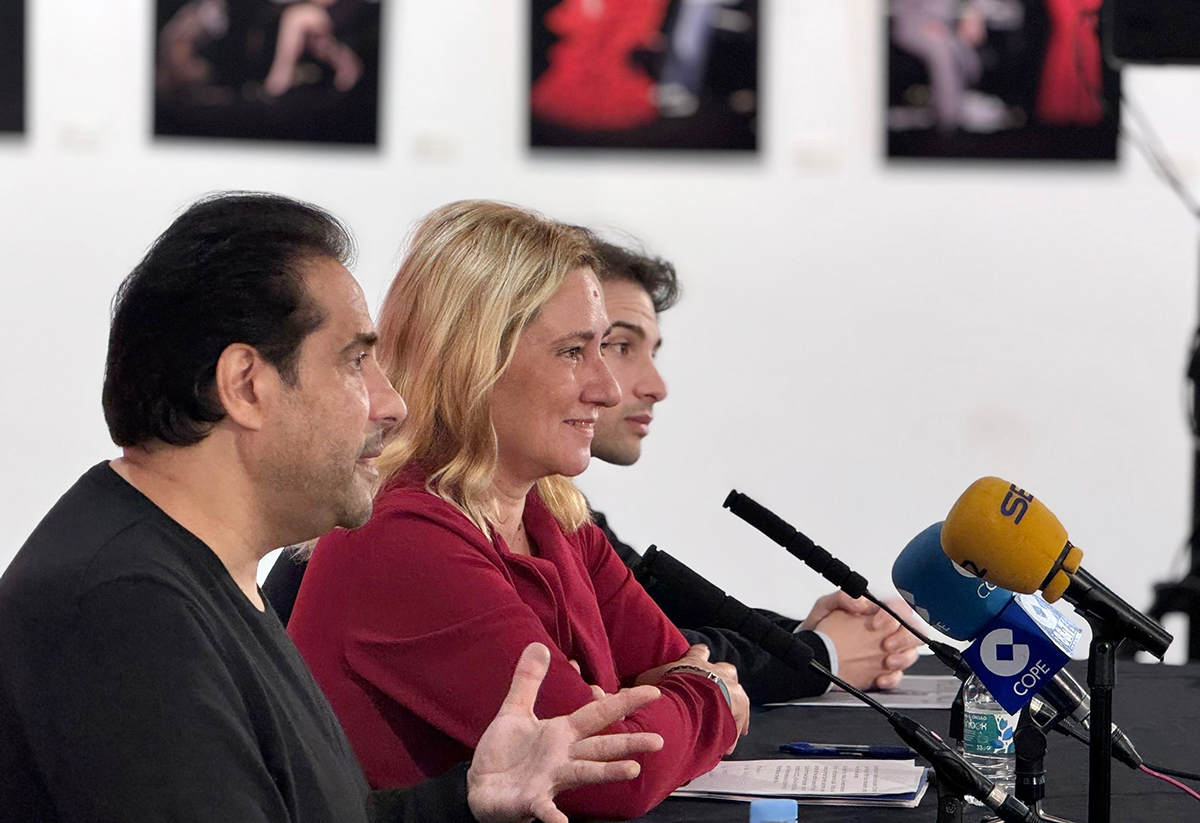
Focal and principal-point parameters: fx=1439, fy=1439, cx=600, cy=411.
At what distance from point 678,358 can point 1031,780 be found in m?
2.80

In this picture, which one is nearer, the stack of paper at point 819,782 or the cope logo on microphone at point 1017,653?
the cope logo on microphone at point 1017,653

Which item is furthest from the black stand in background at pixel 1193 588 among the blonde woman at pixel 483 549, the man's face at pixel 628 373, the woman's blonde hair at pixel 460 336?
the woman's blonde hair at pixel 460 336

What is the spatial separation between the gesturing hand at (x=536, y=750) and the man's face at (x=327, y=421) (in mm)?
237

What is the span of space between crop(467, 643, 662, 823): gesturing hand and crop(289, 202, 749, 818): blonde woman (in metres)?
0.21

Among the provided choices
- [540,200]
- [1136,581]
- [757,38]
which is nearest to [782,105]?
[757,38]

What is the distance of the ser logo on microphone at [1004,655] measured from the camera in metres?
1.51

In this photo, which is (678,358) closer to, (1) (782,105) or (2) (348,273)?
(1) (782,105)

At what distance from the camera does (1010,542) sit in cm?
130

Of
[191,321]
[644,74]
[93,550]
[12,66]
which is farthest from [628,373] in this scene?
[12,66]

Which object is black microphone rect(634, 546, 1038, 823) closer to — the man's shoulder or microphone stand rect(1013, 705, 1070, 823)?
microphone stand rect(1013, 705, 1070, 823)

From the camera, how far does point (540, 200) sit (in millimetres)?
4285

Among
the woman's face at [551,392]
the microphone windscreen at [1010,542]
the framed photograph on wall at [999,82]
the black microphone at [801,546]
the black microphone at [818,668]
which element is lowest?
the black microphone at [818,668]

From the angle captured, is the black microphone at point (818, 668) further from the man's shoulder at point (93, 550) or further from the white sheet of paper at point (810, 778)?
the man's shoulder at point (93, 550)

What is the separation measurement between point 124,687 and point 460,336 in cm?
86
